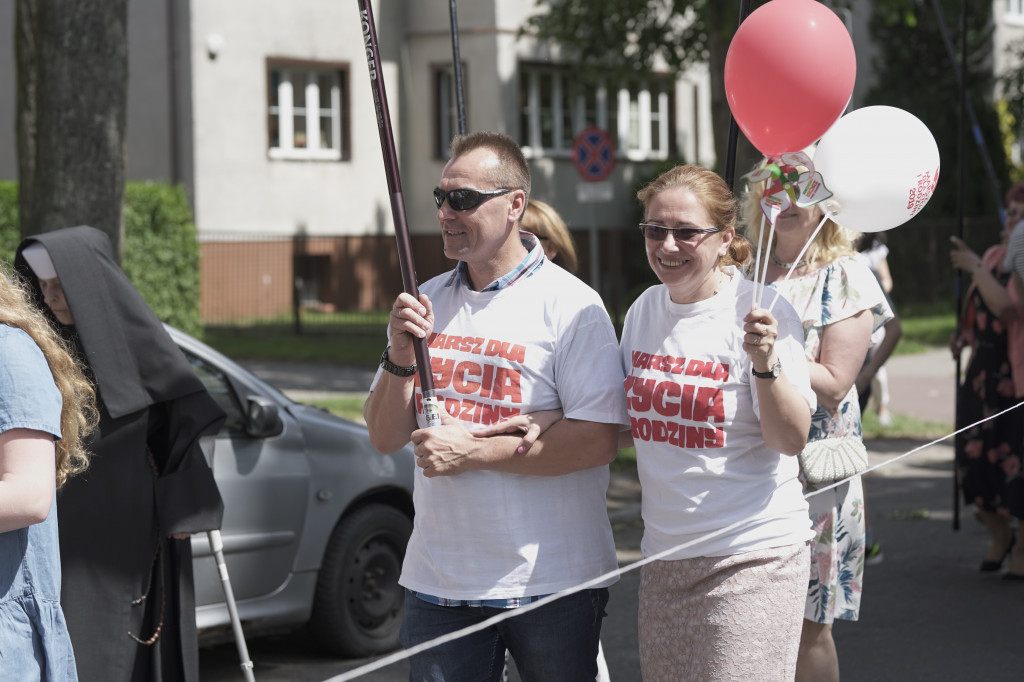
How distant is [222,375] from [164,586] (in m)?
1.52

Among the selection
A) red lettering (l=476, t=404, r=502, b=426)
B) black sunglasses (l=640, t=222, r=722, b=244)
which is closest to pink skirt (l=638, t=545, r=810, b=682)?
red lettering (l=476, t=404, r=502, b=426)

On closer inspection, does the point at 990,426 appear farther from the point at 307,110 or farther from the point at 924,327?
the point at 307,110

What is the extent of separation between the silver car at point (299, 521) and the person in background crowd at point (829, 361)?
2.38 metres

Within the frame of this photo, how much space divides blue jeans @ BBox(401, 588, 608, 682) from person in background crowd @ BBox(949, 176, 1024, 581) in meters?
4.37

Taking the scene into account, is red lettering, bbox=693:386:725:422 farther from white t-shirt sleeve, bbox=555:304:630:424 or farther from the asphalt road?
the asphalt road

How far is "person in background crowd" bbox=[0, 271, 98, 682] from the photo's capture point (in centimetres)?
266

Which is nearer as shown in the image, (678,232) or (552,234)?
(678,232)

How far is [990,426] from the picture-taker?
23.5 feet

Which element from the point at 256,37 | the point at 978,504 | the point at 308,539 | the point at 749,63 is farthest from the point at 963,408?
the point at 256,37

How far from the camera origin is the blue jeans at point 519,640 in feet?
10.5

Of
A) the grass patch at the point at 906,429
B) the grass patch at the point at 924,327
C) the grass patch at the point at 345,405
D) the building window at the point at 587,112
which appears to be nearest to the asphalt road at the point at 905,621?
the grass patch at the point at 906,429

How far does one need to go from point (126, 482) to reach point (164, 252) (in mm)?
14796

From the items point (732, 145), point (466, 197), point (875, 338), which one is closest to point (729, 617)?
point (466, 197)

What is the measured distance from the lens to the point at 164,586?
4.23 meters
